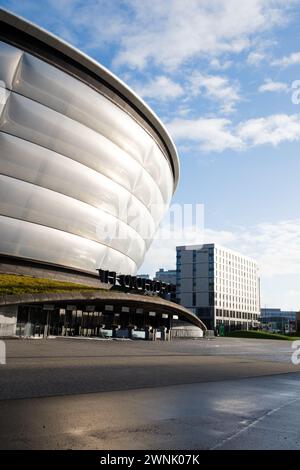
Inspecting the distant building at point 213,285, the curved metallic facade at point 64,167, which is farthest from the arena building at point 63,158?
the distant building at point 213,285

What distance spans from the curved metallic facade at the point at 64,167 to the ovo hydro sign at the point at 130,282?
78.8 inches

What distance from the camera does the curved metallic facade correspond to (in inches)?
1547

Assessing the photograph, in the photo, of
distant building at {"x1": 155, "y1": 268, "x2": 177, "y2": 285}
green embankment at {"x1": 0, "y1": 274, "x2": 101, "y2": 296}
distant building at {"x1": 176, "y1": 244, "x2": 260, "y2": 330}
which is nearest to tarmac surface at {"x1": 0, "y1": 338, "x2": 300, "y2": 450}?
green embankment at {"x1": 0, "y1": 274, "x2": 101, "y2": 296}

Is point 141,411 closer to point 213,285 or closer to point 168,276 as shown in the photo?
point 213,285

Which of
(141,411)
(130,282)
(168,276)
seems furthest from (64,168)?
(168,276)

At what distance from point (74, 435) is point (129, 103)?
1882 inches

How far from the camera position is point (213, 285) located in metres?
162

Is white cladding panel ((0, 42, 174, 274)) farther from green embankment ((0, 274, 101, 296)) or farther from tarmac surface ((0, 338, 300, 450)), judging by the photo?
tarmac surface ((0, 338, 300, 450))

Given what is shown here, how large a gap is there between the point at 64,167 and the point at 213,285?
125308mm

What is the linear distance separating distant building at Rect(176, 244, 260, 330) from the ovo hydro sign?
361 feet

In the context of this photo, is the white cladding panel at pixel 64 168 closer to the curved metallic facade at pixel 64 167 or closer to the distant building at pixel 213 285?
the curved metallic facade at pixel 64 167

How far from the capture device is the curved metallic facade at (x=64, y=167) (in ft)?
129
